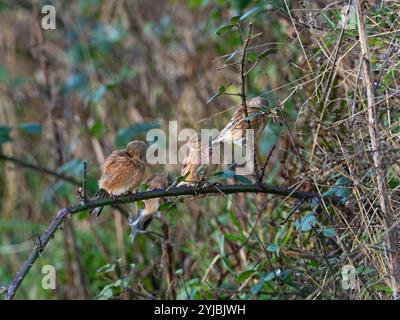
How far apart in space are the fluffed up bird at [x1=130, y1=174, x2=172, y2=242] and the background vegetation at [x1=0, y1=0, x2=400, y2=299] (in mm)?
115

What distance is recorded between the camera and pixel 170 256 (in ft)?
12.9

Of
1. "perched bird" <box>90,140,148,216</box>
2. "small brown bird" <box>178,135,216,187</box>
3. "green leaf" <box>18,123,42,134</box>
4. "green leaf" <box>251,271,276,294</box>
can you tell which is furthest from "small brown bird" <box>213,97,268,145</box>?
"green leaf" <box>18,123,42,134</box>

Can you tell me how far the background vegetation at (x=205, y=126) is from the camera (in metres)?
2.92

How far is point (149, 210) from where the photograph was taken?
385cm

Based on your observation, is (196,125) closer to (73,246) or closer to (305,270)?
(73,246)

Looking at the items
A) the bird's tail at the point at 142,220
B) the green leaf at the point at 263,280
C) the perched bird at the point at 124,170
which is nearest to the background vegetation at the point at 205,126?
the green leaf at the point at 263,280

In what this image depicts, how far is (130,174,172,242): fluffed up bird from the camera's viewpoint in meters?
3.72

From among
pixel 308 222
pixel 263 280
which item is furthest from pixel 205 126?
pixel 308 222

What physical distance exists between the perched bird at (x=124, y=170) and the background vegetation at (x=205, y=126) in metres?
0.29

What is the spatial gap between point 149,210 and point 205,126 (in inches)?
56.6

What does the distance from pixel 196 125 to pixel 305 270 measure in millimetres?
2495

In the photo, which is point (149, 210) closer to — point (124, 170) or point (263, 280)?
point (124, 170)

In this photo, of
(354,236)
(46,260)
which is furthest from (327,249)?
(46,260)

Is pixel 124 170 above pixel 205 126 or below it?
below
